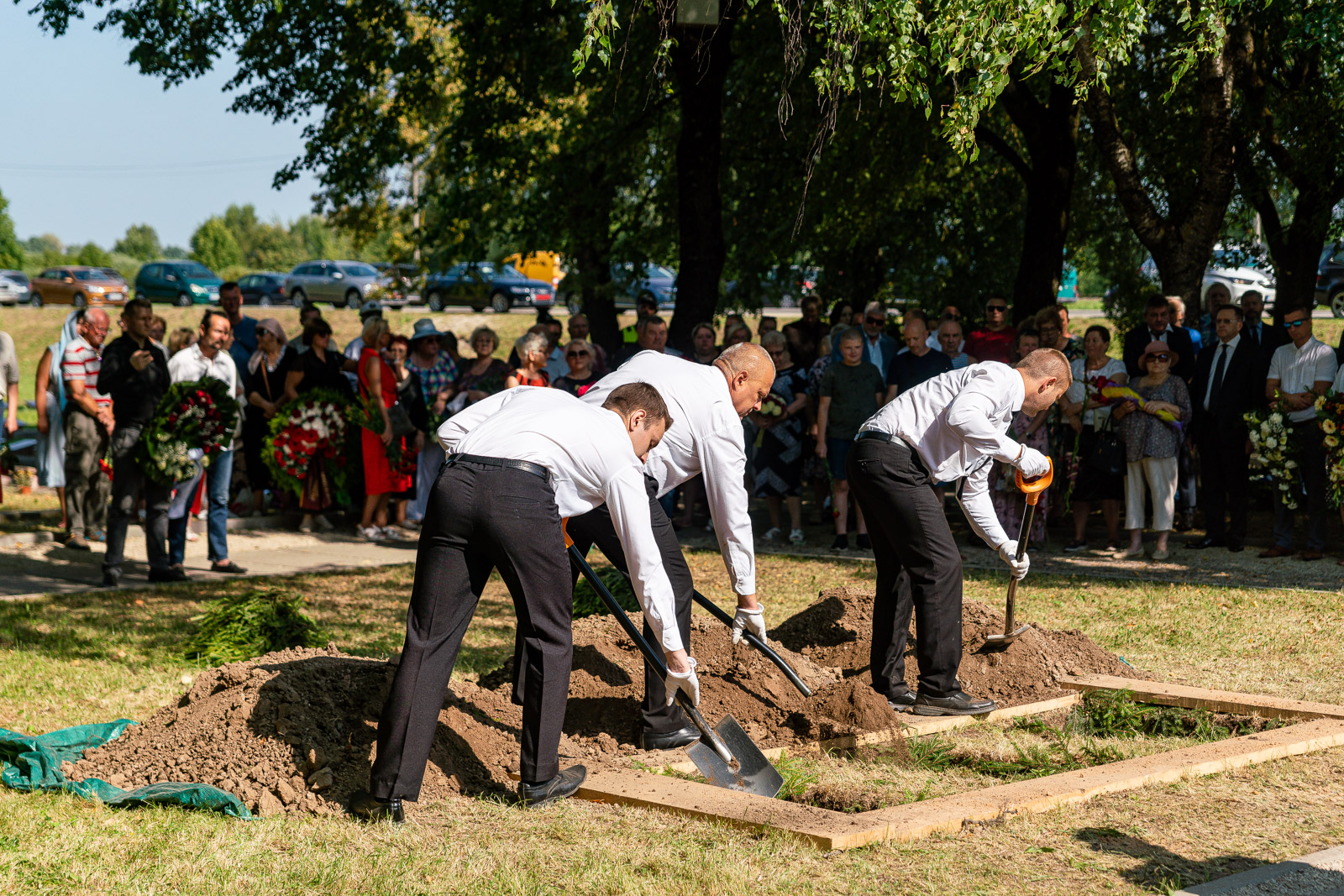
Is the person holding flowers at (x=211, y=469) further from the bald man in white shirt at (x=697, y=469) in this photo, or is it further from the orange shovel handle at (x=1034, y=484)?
the orange shovel handle at (x=1034, y=484)

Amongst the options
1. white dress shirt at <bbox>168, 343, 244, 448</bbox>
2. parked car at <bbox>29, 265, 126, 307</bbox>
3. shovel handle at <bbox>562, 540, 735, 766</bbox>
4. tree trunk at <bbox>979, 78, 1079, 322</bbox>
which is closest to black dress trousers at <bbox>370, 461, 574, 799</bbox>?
shovel handle at <bbox>562, 540, 735, 766</bbox>

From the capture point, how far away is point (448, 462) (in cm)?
493

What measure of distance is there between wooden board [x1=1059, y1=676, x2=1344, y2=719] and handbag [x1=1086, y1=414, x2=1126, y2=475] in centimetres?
453

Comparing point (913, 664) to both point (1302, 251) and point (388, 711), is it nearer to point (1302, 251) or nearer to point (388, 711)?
point (388, 711)

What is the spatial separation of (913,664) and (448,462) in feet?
11.3

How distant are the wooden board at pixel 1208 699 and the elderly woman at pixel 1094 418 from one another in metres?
4.67

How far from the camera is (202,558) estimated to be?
11.5m

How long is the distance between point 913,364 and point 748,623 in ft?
20.7

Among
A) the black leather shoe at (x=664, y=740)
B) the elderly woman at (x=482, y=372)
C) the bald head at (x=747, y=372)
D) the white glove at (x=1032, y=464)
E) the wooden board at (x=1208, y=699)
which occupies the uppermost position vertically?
the elderly woman at (x=482, y=372)

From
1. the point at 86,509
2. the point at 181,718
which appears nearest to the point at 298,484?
the point at 86,509

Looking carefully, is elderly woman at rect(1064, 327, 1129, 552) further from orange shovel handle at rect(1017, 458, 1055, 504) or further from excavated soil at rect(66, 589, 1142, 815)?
orange shovel handle at rect(1017, 458, 1055, 504)

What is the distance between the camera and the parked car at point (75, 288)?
41500 mm

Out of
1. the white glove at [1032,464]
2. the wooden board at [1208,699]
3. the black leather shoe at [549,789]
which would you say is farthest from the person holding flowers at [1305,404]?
the black leather shoe at [549,789]

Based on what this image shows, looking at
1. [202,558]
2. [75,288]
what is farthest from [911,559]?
[75,288]
